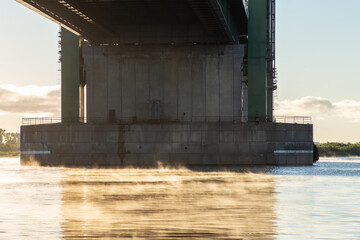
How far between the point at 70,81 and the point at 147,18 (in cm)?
1162

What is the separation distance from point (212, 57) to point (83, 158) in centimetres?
1679

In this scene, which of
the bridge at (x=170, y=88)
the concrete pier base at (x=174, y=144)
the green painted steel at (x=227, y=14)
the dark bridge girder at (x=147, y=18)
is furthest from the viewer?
the bridge at (x=170, y=88)

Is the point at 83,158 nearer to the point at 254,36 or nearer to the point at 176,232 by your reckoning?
the point at 254,36

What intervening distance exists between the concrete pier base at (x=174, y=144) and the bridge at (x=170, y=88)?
99mm

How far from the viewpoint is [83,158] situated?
6706cm

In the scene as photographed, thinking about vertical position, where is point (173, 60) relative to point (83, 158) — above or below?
above

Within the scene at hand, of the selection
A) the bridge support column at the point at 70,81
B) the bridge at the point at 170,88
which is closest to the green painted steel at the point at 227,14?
the bridge at the point at 170,88

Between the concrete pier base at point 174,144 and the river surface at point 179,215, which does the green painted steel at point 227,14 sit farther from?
the river surface at point 179,215

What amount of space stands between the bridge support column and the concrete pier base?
4384mm

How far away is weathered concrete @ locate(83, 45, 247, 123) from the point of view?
6956 centimetres

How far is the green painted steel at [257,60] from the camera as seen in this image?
7044 centimetres

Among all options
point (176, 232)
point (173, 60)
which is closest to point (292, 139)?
point (173, 60)

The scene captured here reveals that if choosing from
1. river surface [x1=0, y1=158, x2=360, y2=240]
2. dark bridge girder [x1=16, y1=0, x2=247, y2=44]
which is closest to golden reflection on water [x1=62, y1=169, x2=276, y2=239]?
river surface [x1=0, y1=158, x2=360, y2=240]

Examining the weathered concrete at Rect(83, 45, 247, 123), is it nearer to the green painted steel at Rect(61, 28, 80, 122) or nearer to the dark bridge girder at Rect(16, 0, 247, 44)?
the dark bridge girder at Rect(16, 0, 247, 44)
